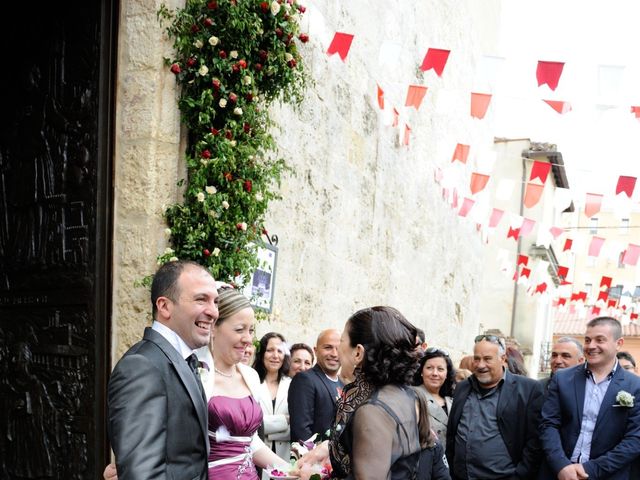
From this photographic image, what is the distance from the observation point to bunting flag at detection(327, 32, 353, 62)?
744cm

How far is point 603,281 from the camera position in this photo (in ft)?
64.4

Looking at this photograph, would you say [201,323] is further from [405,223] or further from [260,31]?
[405,223]

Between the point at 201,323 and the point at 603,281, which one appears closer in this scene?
the point at 201,323

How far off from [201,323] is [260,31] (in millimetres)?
2897

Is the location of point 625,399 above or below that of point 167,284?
below

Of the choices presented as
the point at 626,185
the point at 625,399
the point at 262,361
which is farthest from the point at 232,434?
the point at 626,185

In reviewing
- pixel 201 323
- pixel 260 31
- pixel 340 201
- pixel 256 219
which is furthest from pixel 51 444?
pixel 340 201

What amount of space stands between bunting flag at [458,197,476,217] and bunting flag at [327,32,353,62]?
7.35 metres

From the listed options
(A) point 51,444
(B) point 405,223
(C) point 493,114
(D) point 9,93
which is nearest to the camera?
(A) point 51,444

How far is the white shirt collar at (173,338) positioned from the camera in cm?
267

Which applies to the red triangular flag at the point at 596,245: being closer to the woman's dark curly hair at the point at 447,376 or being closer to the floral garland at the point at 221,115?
the woman's dark curly hair at the point at 447,376

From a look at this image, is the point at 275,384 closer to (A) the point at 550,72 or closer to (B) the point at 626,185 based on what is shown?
(A) the point at 550,72

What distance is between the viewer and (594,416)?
5312 millimetres

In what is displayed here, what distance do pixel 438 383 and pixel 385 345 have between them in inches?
125
